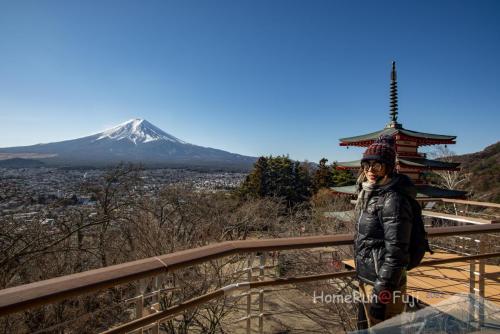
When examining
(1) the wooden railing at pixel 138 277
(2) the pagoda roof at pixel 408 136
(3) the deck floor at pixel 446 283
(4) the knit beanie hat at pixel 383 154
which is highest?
(2) the pagoda roof at pixel 408 136

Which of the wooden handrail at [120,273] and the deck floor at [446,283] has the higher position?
the wooden handrail at [120,273]

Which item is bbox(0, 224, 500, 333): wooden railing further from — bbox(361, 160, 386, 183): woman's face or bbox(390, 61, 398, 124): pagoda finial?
bbox(390, 61, 398, 124): pagoda finial

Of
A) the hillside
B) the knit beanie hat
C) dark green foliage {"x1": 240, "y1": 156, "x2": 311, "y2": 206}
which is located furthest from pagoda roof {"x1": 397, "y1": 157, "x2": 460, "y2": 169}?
the hillside

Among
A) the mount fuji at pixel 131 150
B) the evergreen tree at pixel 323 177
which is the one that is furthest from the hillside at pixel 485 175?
the mount fuji at pixel 131 150

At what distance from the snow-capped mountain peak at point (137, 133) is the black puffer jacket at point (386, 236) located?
121588mm

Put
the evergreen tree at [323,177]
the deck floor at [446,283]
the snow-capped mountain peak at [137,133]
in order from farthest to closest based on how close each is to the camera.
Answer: the snow-capped mountain peak at [137,133] < the evergreen tree at [323,177] < the deck floor at [446,283]

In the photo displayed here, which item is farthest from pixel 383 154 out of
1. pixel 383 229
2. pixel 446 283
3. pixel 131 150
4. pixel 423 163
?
pixel 131 150

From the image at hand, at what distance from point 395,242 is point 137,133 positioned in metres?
140

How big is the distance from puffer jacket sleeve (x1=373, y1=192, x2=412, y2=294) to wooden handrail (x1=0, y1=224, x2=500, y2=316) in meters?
0.38

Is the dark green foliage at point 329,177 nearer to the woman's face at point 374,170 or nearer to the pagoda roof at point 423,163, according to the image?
the pagoda roof at point 423,163

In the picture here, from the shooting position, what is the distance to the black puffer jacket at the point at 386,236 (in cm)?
156

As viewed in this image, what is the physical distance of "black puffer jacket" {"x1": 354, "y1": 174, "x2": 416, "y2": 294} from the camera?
61.2 inches

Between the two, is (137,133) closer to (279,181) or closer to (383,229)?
(279,181)

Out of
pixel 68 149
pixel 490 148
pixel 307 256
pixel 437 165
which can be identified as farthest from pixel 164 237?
pixel 68 149
